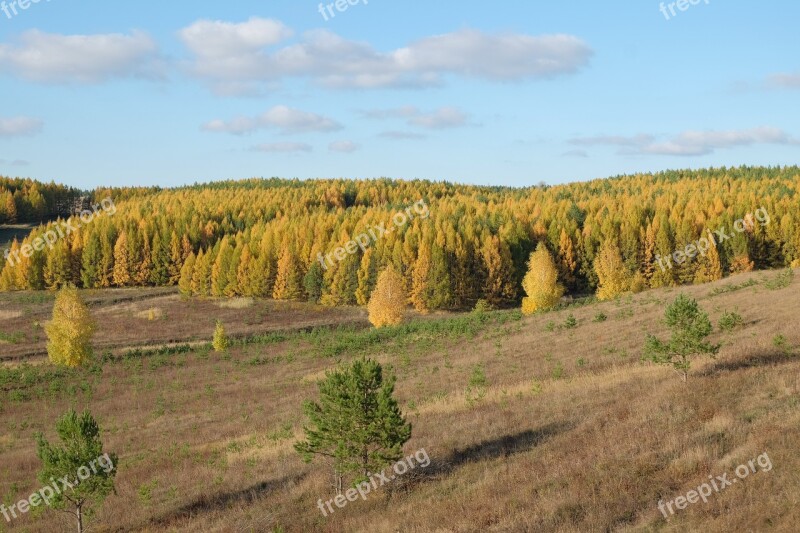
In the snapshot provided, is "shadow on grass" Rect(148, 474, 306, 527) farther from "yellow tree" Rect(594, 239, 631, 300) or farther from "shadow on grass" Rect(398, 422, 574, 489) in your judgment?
"yellow tree" Rect(594, 239, 631, 300)

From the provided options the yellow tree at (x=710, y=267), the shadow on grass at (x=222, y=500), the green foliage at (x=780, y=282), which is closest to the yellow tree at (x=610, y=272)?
the yellow tree at (x=710, y=267)

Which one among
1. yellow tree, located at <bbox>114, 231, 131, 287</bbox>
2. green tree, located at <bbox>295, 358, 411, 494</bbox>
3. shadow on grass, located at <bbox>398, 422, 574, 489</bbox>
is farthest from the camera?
yellow tree, located at <bbox>114, 231, 131, 287</bbox>

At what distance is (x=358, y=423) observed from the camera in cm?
1756

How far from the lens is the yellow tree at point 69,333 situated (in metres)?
53.2

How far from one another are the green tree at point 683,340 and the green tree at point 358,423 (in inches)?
411

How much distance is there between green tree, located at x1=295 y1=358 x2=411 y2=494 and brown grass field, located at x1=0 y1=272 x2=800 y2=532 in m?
0.94

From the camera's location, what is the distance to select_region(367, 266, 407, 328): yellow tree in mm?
68875

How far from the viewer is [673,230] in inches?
3671

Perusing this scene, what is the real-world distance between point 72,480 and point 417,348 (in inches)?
1317

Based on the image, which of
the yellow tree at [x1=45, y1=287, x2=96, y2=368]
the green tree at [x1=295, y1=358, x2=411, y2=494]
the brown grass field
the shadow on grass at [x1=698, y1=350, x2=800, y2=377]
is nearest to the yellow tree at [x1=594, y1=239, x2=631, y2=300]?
the brown grass field

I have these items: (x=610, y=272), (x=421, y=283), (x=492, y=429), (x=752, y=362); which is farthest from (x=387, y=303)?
(x=492, y=429)

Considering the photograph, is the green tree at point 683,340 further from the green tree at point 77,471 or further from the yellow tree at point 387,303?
the yellow tree at point 387,303

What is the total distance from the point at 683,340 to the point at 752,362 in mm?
3190

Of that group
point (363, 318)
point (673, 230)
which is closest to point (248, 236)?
point (363, 318)
